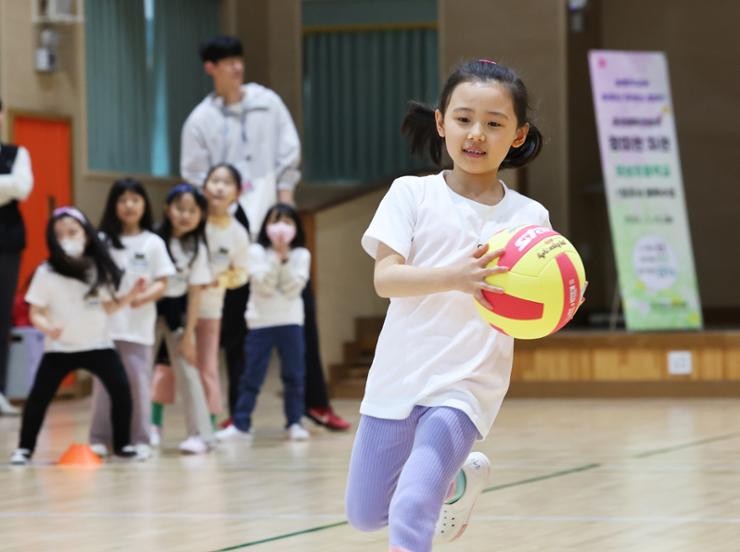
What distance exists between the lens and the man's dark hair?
812 cm

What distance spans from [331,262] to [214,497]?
527cm

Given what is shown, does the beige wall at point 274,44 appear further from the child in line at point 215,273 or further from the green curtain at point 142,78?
the child in line at point 215,273

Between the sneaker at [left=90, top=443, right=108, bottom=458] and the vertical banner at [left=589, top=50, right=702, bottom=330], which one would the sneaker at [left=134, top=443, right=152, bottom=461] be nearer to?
the sneaker at [left=90, top=443, right=108, bottom=458]

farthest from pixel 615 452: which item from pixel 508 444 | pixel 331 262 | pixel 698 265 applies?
pixel 698 265

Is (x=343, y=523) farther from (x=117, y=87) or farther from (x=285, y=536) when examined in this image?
(x=117, y=87)

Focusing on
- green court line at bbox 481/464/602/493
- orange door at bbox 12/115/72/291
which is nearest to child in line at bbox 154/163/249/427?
green court line at bbox 481/464/602/493

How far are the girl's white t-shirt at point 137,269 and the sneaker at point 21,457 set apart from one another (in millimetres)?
641

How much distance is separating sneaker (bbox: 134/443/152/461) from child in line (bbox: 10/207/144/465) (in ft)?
0.23

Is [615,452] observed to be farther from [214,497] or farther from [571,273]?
[571,273]

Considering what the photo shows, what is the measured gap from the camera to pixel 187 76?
12953 millimetres

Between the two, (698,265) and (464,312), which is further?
(698,265)

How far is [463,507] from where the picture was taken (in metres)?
3.60

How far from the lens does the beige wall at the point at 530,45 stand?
464 inches

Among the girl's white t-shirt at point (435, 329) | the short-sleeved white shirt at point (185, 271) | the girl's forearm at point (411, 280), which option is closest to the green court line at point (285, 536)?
the girl's white t-shirt at point (435, 329)
